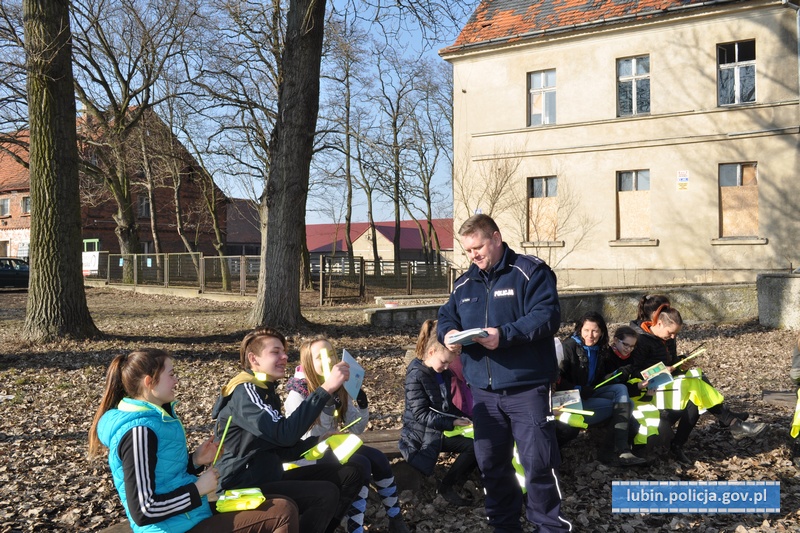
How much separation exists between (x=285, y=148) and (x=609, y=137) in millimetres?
13012

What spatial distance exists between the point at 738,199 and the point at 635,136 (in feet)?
11.3

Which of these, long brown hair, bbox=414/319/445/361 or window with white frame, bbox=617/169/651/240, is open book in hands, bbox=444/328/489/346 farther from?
window with white frame, bbox=617/169/651/240

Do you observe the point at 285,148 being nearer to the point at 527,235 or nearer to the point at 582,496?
the point at 582,496

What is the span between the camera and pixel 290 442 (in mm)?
3855

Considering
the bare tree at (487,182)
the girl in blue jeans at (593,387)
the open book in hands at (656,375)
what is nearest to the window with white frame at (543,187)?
the bare tree at (487,182)

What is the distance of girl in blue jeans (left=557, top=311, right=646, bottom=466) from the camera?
575 cm

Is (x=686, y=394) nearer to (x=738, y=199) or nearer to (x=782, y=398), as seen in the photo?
(x=782, y=398)

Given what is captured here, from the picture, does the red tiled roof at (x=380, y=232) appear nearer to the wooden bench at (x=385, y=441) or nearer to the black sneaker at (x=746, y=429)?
the black sneaker at (x=746, y=429)

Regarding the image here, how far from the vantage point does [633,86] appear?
72.8ft

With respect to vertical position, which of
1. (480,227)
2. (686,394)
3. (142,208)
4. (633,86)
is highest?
(633,86)

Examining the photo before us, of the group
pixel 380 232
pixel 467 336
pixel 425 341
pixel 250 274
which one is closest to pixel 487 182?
pixel 250 274

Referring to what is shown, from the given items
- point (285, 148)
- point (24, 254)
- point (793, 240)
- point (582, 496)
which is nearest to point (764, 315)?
point (793, 240)

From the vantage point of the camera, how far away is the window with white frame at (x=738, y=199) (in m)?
20.4

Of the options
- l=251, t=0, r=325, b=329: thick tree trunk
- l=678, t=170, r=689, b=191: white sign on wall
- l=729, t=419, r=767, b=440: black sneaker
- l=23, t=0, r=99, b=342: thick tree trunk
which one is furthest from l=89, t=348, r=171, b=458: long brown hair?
l=678, t=170, r=689, b=191: white sign on wall
